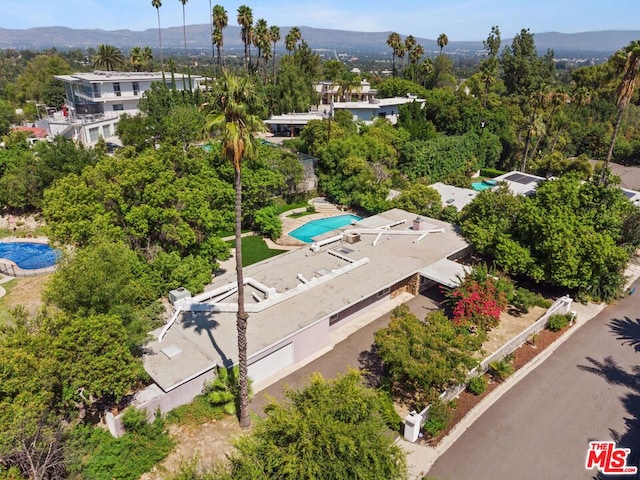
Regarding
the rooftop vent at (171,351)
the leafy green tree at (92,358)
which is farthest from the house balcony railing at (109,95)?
the leafy green tree at (92,358)

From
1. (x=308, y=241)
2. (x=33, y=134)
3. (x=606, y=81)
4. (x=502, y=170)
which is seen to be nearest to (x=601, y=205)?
(x=606, y=81)

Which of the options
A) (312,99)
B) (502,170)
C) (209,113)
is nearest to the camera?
(209,113)

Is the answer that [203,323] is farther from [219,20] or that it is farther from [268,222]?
[219,20]

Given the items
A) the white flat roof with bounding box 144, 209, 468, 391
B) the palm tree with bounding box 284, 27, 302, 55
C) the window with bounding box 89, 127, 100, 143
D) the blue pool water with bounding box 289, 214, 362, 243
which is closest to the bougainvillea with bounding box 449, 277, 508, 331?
the white flat roof with bounding box 144, 209, 468, 391

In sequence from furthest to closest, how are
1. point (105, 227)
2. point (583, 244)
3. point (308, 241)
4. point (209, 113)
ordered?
point (308, 241) → point (583, 244) → point (105, 227) → point (209, 113)

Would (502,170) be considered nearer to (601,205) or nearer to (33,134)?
(601,205)

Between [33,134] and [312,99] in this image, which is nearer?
[33,134]

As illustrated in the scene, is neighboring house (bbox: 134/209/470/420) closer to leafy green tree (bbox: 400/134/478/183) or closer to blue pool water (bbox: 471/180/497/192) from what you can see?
leafy green tree (bbox: 400/134/478/183)

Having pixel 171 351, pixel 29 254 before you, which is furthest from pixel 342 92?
pixel 171 351
